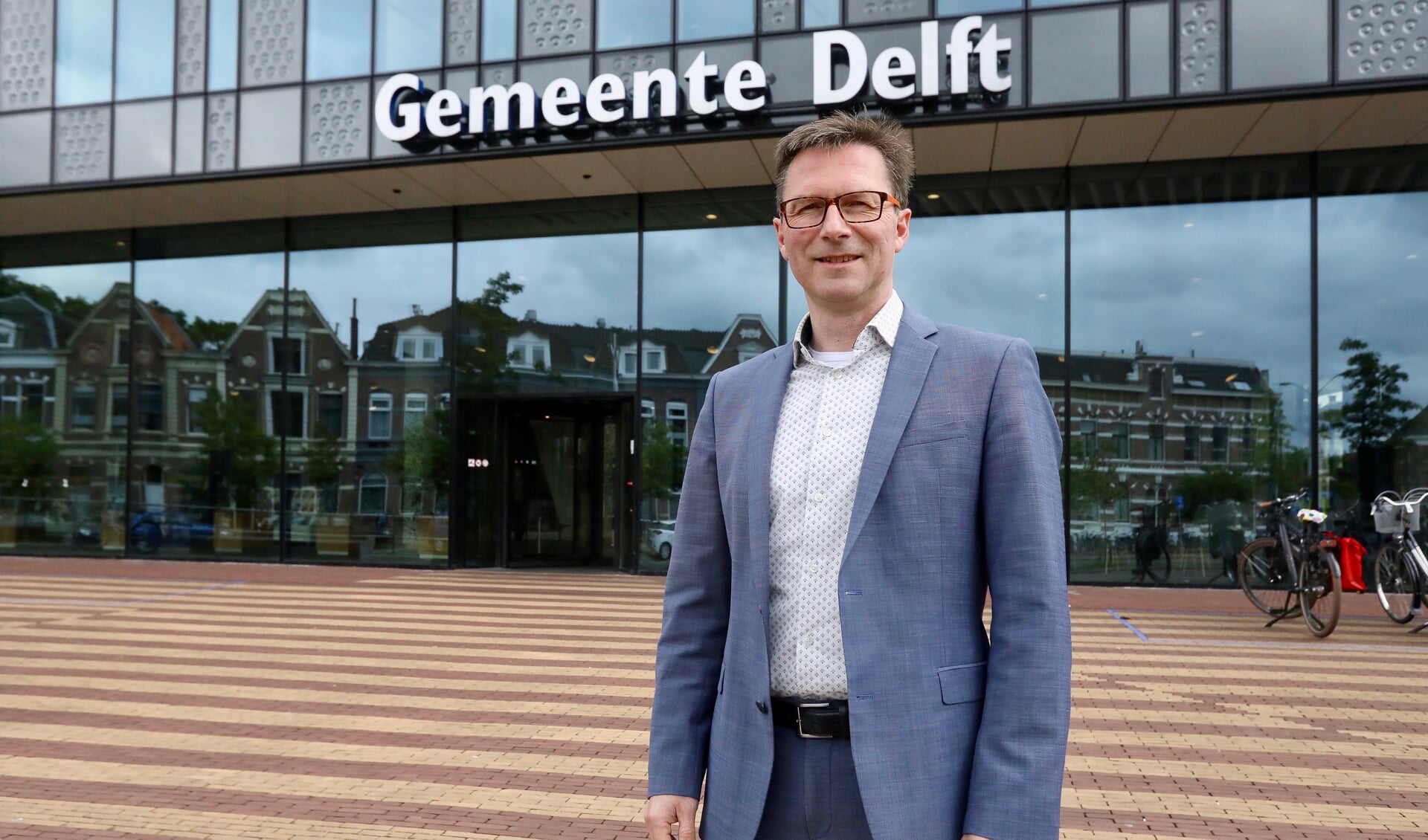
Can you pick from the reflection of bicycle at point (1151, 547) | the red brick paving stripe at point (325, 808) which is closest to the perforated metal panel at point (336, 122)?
the red brick paving stripe at point (325, 808)

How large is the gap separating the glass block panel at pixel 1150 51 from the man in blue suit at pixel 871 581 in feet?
37.3

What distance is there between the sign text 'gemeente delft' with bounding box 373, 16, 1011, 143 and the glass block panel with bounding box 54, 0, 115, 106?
191 inches

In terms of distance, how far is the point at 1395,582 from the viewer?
1015cm

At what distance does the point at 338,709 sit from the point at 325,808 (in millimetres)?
2013

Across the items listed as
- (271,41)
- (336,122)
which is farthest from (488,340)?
(271,41)

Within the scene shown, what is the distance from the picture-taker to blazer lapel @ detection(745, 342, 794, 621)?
6.34 feet

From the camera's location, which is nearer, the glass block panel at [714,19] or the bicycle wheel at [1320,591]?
the bicycle wheel at [1320,591]

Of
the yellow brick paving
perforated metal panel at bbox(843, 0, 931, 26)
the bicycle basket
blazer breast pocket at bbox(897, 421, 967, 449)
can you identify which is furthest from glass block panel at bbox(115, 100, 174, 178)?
blazer breast pocket at bbox(897, 421, 967, 449)

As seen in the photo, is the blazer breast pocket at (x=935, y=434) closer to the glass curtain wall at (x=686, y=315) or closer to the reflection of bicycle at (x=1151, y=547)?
the reflection of bicycle at (x=1151, y=547)

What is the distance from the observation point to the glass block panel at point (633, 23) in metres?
13.9

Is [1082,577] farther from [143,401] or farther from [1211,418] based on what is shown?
[143,401]

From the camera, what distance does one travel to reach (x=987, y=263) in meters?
14.8

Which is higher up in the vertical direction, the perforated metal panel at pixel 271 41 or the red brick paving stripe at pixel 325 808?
the perforated metal panel at pixel 271 41

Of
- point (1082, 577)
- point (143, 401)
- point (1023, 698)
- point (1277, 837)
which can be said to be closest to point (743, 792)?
point (1023, 698)
